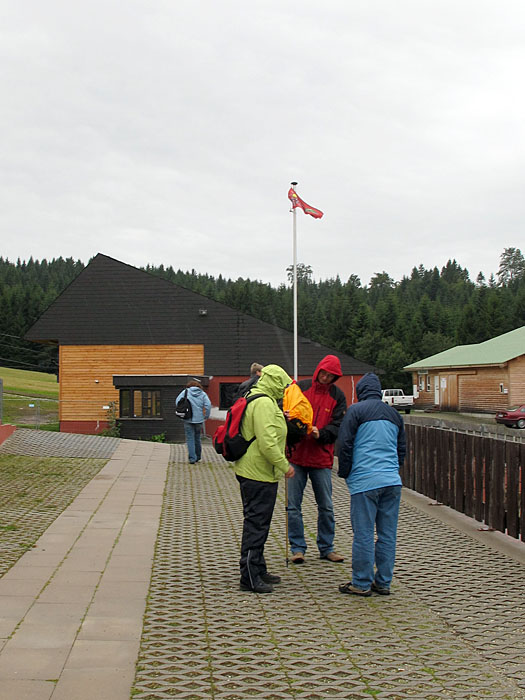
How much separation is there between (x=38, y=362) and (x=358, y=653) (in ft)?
361

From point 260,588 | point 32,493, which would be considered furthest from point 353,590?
point 32,493

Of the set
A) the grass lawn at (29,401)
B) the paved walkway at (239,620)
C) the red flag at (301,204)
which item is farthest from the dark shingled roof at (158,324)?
the paved walkway at (239,620)

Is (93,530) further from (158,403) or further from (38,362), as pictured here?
(38,362)

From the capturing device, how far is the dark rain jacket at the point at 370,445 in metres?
6.14

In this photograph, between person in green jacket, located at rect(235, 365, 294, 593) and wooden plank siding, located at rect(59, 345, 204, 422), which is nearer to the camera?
person in green jacket, located at rect(235, 365, 294, 593)

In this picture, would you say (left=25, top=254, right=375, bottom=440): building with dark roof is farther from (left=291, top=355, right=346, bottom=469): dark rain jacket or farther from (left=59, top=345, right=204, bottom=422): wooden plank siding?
(left=291, top=355, right=346, bottom=469): dark rain jacket

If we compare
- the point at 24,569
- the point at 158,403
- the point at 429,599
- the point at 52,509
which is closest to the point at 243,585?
the point at 429,599

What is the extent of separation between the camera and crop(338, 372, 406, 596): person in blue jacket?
606 cm

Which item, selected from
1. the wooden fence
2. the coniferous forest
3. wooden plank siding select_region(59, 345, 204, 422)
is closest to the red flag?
wooden plank siding select_region(59, 345, 204, 422)

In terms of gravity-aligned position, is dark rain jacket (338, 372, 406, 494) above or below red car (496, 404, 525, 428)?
above

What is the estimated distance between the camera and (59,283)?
463 ft

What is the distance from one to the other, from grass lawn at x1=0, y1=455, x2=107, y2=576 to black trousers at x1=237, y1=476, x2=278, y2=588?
2013 millimetres

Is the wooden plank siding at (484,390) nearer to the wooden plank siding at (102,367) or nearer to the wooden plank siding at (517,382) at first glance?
the wooden plank siding at (517,382)

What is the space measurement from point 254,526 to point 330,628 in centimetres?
121
